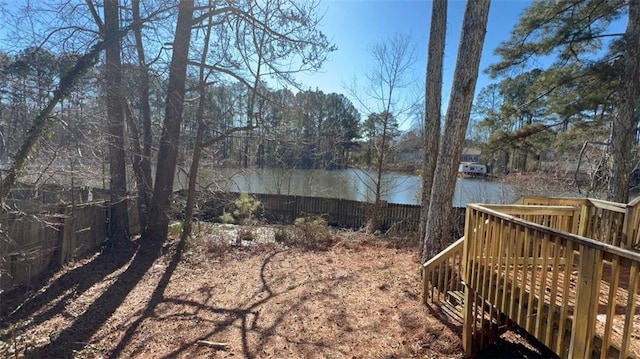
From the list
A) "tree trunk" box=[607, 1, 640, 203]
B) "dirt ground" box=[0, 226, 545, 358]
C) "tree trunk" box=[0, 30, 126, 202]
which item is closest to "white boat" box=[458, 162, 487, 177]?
"tree trunk" box=[607, 1, 640, 203]

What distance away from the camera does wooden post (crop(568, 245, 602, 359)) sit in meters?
1.87

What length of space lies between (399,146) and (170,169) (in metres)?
6.15

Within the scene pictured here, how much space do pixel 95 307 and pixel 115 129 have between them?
312cm

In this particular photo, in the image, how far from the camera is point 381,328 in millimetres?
3449

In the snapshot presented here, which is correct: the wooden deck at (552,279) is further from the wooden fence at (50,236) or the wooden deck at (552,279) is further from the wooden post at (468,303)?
the wooden fence at (50,236)

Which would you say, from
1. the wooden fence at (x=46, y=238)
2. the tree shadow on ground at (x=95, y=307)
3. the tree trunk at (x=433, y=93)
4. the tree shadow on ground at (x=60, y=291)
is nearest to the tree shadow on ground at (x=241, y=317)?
the tree shadow on ground at (x=95, y=307)

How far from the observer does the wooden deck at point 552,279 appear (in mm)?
1860

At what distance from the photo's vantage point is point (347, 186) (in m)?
14.4

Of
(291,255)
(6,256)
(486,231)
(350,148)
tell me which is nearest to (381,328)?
(486,231)

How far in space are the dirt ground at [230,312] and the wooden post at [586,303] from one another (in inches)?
54.6

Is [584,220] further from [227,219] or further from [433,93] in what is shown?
[227,219]

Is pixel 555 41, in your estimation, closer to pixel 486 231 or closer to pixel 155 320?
pixel 486 231

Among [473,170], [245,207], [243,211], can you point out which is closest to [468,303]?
[245,207]

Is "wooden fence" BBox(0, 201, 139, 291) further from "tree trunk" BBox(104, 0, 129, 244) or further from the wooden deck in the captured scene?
the wooden deck
